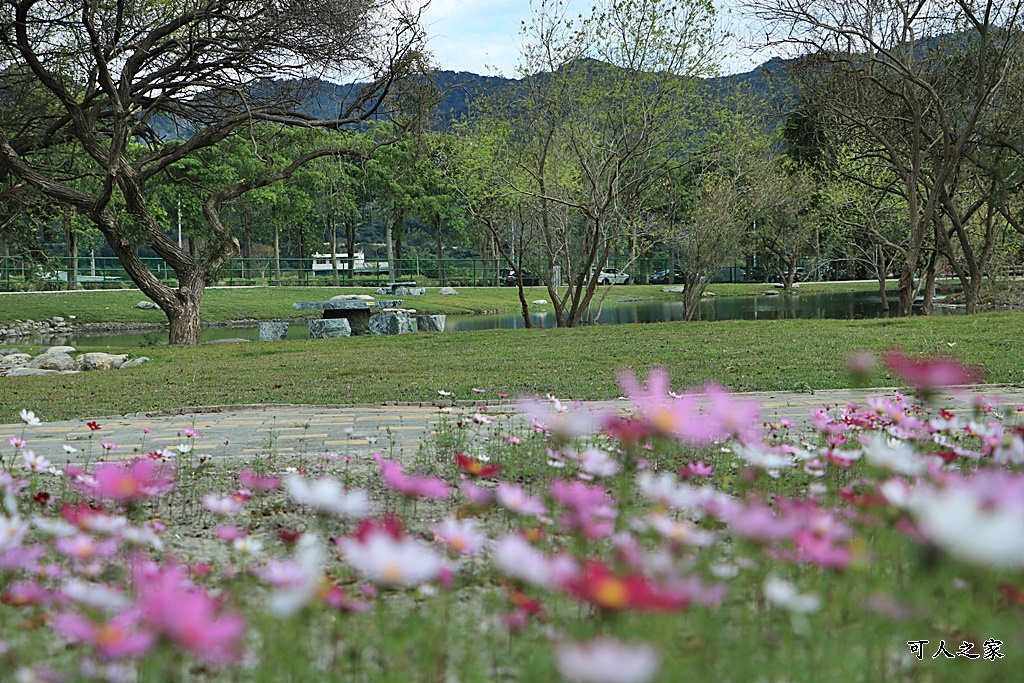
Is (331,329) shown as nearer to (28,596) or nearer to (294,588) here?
(28,596)

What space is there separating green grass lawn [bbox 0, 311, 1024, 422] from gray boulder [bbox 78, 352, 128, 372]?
0.63 metres

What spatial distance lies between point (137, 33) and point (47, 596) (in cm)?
1680

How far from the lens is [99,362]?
1403 cm

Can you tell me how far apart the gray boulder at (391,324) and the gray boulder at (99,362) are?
757 centimetres

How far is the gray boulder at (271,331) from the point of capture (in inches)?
834

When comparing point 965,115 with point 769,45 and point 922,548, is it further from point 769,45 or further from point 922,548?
Answer: point 922,548

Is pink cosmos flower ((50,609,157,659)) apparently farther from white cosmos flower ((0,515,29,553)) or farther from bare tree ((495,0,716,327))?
bare tree ((495,0,716,327))

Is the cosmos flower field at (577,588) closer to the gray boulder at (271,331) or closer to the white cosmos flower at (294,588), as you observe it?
the white cosmos flower at (294,588)

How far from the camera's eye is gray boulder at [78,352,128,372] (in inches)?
551

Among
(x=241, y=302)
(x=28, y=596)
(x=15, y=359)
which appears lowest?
(x=15, y=359)

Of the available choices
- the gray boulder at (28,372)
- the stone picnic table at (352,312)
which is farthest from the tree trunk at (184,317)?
the gray boulder at (28,372)

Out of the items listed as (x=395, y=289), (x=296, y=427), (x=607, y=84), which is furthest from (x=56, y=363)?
(x=395, y=289)

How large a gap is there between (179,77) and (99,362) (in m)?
7.34

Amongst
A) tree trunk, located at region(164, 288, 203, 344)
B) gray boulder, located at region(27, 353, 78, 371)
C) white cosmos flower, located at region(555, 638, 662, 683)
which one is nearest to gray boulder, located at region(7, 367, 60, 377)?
gray boulder, located at region(27, 353, 78, 371)
